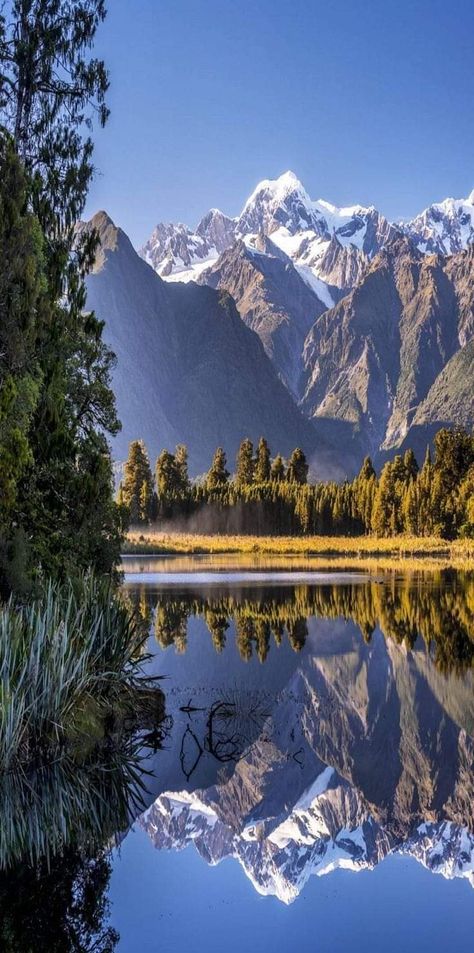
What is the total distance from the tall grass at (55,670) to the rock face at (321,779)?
5.02ft

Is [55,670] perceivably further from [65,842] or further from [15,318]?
[15,318]

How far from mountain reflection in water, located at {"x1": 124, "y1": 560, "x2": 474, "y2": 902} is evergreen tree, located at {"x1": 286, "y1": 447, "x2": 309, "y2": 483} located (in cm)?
9891

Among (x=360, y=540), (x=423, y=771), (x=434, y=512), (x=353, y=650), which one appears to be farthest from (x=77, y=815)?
(x=360, y=540)

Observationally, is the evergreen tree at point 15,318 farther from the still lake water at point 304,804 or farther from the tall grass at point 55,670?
the still lake water at point 304,804

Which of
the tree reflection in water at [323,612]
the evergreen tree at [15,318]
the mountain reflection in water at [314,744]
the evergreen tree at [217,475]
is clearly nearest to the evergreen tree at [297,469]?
the evergreen tree at [217,475]

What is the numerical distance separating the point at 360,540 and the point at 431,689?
3391 inches

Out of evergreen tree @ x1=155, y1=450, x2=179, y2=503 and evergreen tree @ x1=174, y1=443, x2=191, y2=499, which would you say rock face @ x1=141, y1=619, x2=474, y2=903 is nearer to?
evergreen tree @ x1=155, y1=450, x2=179, y2=503

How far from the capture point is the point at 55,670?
12.7m

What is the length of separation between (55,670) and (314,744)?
5462mm

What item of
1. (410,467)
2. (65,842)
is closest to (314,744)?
(65,842)

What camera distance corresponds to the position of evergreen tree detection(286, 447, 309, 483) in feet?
434

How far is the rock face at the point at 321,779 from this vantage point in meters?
11.3

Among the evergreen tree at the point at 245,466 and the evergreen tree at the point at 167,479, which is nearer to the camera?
the evergreen tree at the point at 167,479

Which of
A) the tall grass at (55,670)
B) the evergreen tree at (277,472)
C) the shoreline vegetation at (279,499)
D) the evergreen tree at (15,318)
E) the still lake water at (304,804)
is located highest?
the evergreen tree at (277,472)
